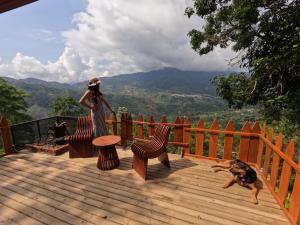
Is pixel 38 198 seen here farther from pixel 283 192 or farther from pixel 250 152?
pixel 250 152

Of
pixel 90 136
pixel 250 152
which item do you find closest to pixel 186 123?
pixel 250 152

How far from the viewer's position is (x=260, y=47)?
1027 cm

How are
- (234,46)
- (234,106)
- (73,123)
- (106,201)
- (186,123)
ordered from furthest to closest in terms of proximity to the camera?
(234,106)
(234,46)
(73,123)
(186,123)
(106,201)

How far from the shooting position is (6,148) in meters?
7.43

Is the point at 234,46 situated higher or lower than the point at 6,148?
higher

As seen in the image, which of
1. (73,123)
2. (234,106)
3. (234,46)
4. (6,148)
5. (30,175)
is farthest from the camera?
(234,106)

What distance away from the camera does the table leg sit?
19.8ft

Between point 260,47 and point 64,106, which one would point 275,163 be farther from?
point 64,106

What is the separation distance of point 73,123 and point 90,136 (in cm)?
229

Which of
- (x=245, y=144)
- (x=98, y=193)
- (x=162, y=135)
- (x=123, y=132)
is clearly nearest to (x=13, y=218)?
(x=98, y=193)

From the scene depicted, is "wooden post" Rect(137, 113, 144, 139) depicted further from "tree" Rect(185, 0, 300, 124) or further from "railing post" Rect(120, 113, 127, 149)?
"tree" Rect(185, 0, 300, 124)

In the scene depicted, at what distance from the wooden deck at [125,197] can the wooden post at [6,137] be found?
3.91ft

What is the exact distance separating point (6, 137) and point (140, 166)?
16.0ft

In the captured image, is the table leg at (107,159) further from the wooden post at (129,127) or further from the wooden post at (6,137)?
the wooden post at (6,137)
